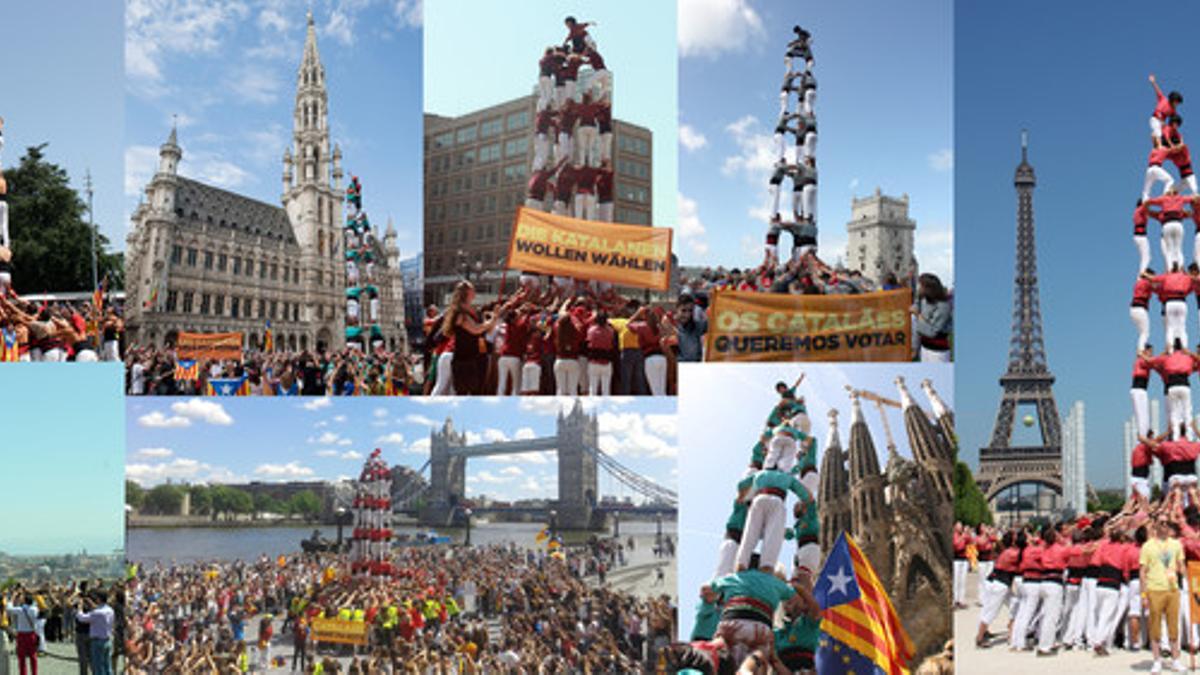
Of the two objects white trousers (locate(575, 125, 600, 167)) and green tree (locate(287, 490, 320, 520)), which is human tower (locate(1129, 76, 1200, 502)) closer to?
white trousers (locate(575, 125, 600, 167))

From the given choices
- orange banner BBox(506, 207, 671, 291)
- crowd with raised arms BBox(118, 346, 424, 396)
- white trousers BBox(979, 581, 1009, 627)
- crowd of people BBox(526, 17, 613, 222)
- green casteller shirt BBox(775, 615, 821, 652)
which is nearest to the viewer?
green casteller shirt BBox(775, 615, 821, 652)

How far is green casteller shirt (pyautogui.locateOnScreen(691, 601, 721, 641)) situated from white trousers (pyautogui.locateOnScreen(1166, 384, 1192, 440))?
837 cm

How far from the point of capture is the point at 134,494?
10203 millimetres

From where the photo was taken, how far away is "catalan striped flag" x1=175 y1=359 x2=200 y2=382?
13133mm

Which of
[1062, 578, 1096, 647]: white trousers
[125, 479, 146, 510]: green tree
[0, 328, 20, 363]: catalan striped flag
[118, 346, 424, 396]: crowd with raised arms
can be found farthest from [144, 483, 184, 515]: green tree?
[1062, 578, 1096, 647]: white trousers

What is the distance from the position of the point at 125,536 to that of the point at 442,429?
3.13 m

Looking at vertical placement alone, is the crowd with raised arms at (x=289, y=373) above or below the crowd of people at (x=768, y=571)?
above

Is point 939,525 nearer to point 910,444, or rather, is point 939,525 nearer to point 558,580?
point 910,444

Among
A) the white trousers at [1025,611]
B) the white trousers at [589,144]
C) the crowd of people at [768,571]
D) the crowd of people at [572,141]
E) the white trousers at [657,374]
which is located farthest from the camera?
the white trousers at [1025,611]

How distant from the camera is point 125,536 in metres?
10.3

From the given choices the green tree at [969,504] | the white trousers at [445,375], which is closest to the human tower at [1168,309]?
the green tree at [969,504]

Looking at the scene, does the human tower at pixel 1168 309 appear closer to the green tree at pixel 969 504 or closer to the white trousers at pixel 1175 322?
the white trousers at pixel 1175 322

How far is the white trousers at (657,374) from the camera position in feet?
36.4

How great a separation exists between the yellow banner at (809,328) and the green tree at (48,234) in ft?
27.9
